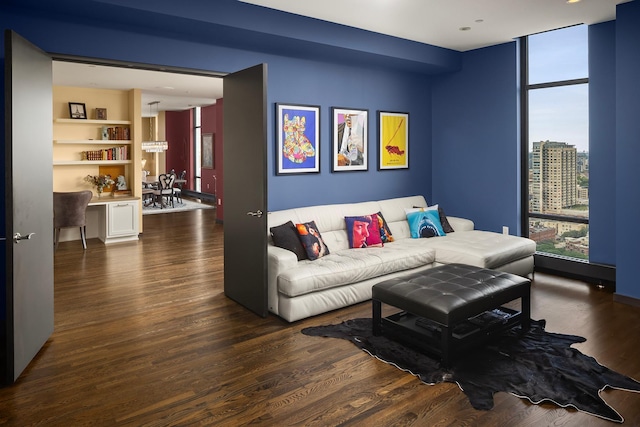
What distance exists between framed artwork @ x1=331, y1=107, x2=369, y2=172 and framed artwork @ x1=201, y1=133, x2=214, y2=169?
7.12m

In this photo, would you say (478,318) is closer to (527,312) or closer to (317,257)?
(527,312)

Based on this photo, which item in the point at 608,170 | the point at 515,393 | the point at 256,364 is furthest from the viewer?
the point at 608,170

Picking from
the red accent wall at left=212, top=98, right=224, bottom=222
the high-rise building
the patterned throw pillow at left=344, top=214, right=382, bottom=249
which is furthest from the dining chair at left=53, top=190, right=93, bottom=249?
the high-rise building

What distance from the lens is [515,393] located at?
267 cm

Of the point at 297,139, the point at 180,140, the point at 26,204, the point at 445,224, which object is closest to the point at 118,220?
the point at 297,139

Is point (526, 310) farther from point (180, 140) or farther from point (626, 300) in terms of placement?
point (180, 140)

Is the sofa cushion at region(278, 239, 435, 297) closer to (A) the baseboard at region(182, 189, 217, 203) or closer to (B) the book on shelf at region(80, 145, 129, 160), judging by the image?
(B) the book on shelf at region(80, 145, 129, 160)

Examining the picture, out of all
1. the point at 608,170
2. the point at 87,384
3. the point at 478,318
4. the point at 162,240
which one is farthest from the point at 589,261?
the point at 162,240

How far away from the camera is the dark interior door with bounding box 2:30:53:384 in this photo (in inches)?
108

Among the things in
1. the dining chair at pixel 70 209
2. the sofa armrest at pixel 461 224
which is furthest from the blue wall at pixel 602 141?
the dining chair at pixel 70 209

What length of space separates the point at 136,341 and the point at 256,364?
102cm

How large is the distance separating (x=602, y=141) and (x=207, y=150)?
944 centimetres

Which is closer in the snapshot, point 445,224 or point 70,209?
point 445,224

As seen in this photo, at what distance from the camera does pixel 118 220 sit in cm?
750
